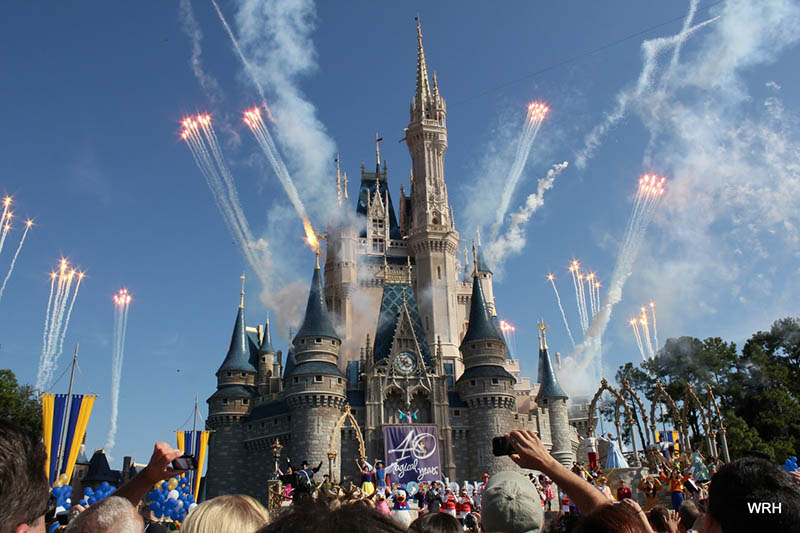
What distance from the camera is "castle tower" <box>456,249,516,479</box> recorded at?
50688 millimetres

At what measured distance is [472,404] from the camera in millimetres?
52812

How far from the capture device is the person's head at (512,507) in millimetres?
4523

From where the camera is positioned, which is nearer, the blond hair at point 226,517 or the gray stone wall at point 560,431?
the blond hair at point 226,517

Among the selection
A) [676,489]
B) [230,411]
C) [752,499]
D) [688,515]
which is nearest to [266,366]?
[230,411]

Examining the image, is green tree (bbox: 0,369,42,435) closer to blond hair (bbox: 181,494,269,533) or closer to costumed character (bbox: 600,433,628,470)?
costumed character (bbox: 600,433,628,470)

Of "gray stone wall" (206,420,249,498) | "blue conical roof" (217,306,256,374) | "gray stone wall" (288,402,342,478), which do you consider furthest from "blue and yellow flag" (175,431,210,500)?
"blue conical roof" (217,306,256,374)

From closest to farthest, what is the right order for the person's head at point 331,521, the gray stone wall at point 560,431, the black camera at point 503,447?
the person's head at point 331,521, the black camera at point 503,447, the gray stone wall at point 560,431

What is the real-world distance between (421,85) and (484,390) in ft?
118

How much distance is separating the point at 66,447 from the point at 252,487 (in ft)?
73.4

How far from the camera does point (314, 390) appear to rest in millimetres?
50281

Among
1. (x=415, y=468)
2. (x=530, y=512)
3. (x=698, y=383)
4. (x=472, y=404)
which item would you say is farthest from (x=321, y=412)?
(x=530, y=512)

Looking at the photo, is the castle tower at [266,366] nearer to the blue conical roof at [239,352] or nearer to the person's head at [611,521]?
the blue conical roof at [239,352]

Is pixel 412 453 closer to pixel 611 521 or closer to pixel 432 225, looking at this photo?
pixel 432 225

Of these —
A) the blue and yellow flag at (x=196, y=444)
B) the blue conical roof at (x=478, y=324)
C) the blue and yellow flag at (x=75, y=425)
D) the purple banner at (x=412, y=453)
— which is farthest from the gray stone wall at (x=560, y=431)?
the blue and yellow flag at (x=75, y=425)
